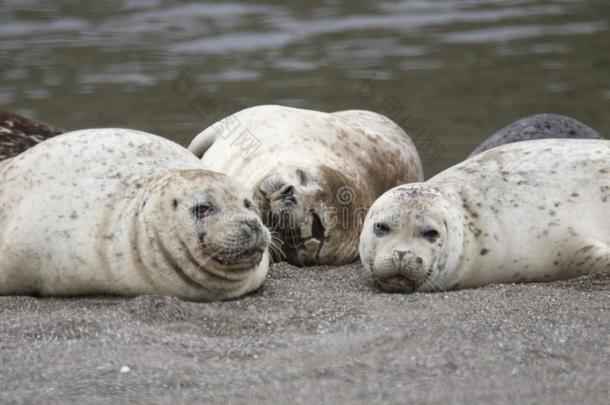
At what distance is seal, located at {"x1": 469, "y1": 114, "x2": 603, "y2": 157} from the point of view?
313 inches

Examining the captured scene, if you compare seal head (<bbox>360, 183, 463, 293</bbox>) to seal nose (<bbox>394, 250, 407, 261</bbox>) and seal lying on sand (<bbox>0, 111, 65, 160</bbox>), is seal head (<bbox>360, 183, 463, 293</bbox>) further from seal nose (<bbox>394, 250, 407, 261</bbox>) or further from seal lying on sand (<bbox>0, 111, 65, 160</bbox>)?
seal lying on sand (<bbox>0, 111, 65, 160</bbox>)

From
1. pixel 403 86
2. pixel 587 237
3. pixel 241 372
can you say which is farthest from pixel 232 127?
pixel 403 86

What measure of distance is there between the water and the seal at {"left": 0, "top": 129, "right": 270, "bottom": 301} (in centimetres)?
396

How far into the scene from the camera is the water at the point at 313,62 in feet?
37.6

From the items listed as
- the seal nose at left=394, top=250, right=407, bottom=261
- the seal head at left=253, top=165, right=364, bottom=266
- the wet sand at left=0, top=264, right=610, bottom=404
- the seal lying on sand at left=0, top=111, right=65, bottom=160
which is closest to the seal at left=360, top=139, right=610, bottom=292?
the seal nose at left=394, top=250, right=407, bottom=261

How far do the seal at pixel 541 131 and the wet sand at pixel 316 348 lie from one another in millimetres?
2380

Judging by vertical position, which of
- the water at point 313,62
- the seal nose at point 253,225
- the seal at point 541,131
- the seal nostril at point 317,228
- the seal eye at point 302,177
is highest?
the seal nose at point 253,225

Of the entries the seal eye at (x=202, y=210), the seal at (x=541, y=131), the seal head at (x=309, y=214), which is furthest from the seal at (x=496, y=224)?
the seal at (x=541, y=131)

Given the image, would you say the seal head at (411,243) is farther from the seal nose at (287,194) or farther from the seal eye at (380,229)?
the seal nose at (287,194)

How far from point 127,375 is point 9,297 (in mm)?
1563

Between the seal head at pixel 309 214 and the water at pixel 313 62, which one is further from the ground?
the seal head at pixel 309 214

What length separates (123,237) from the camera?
551cm

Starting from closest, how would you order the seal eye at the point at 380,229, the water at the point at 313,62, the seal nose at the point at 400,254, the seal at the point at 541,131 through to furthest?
the seal nose at the point at 400,254 < the seal eye at the point at 380,229 < the seal at the point at 541,131 < the water at the point at 313,62

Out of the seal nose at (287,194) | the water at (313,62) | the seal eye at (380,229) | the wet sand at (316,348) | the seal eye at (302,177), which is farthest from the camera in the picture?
the water at (313,62)
